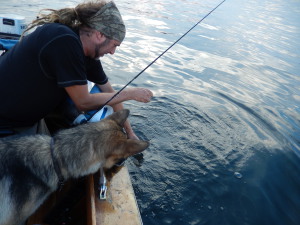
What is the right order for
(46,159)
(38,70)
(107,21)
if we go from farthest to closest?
(107,21), (38,70), (46,159)

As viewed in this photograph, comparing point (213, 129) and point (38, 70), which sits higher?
point (38, 70)

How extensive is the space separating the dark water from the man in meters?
2.20

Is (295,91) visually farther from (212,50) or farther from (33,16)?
(33,16)

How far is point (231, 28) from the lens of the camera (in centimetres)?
1714

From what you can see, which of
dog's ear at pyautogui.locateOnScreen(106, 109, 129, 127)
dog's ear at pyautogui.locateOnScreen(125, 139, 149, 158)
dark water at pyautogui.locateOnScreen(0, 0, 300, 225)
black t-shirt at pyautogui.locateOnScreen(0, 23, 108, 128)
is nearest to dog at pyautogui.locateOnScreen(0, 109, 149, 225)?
dog's ear at pyautogui.locateOnScreen(125, 139, 149, 158)

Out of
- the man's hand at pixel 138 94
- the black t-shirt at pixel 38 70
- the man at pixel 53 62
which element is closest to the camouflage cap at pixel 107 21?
the man at pixel 53 62

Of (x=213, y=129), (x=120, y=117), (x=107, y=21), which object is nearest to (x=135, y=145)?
(x=120, y=117)

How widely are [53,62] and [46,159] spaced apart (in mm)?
1047

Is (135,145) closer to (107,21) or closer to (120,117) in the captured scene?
(120,117)

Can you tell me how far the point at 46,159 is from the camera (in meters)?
2.59

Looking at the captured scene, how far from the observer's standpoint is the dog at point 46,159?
241 cm

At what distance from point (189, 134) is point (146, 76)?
356 cm

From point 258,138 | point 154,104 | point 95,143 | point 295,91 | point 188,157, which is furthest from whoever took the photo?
point 295,91

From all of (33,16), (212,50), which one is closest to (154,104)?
(212,50)
